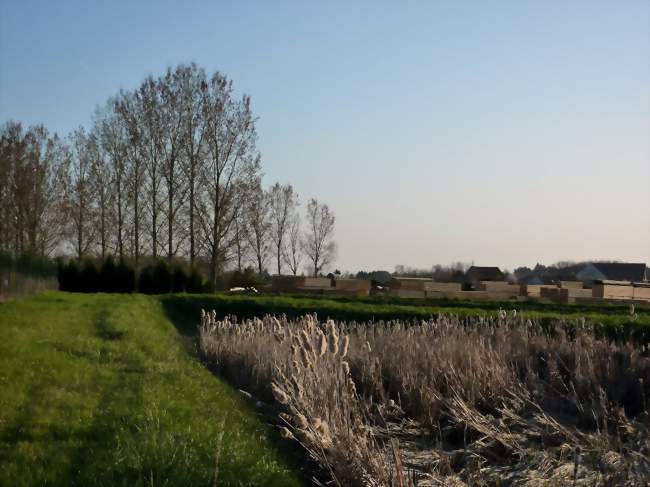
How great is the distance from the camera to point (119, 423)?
6172mm

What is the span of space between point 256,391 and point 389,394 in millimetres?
1777

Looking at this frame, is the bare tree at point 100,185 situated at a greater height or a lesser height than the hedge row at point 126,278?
greater

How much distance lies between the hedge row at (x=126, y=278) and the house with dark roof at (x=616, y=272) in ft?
194

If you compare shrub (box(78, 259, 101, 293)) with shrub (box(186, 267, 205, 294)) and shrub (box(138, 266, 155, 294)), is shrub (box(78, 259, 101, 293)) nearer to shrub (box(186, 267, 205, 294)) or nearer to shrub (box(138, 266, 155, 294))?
shrub (box(138, 266, 155, 294))

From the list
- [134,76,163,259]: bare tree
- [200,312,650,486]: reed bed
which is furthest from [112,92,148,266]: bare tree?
[200,312,650,486]: reed bed

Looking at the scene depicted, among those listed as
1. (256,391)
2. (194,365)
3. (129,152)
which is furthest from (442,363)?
(129,152)

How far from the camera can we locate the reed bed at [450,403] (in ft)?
18.1

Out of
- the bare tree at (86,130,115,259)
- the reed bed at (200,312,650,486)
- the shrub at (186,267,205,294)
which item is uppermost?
the bare tree at (86,130,115,259)

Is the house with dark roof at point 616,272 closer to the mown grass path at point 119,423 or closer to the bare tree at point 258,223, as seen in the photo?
the bare tree at point 258,223

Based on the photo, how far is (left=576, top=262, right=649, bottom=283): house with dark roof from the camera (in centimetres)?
8456

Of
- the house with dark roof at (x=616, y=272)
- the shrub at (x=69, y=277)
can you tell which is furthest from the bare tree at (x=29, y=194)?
the house with dark roof at (x=616, y=272)

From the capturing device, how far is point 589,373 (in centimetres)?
941

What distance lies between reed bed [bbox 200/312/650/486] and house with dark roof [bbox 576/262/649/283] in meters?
77.7

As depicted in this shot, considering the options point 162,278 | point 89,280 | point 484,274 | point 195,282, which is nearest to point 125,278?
point 89,280
